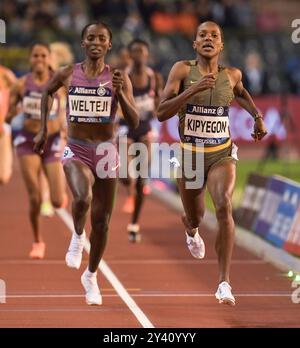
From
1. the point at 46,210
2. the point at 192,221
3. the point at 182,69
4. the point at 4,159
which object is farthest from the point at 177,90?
the point at 46,210

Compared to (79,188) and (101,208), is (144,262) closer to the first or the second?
(101,208)

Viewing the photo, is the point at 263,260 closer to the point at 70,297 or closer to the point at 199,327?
the point at 70,297

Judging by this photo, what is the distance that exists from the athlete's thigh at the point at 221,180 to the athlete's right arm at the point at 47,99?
5.13 feet

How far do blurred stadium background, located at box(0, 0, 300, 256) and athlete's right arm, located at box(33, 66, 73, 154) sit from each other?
18.3 meters

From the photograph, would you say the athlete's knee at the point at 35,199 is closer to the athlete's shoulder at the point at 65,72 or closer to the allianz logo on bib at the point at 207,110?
the athlete's shoulder at the point at 65,72

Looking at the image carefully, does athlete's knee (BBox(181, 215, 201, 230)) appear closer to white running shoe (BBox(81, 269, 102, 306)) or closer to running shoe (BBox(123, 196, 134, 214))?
white running shoe (BBox(81, 269, 102, 306))

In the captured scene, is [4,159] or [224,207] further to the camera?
[4,159]

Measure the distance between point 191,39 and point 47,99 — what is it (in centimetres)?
2249

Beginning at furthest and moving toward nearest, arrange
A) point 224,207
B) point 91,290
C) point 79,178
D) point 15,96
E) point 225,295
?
1. point 15,96
2. point 91,290
3. point 79,178
4. point 224,207
5. point 225,295

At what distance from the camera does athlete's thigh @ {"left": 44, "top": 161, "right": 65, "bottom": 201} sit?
15641 mm

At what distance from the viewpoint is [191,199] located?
12.3 m

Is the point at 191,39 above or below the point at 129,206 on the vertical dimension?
above

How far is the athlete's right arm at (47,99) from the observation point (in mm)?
11914

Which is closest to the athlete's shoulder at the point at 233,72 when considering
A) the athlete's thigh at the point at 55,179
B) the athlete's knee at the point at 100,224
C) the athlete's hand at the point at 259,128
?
the athlete's hand at the point at 259,128
